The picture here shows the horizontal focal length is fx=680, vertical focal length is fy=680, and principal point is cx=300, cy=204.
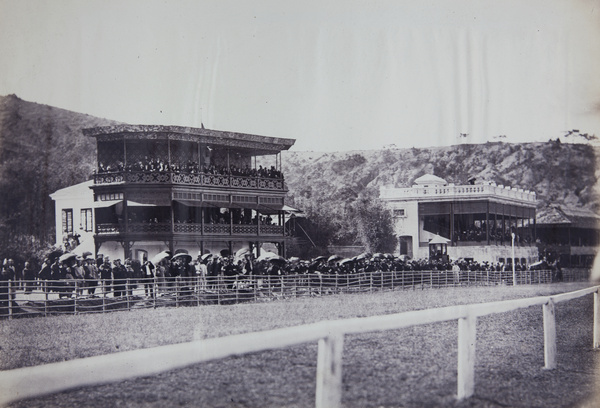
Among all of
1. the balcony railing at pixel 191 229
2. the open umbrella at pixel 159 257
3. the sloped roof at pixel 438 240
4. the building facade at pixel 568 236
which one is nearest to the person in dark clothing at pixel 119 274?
the open umbrella at pixel 159 257

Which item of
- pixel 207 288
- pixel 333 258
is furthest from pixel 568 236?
pixel 207 288

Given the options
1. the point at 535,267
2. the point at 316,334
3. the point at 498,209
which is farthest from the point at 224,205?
the point at 316,334

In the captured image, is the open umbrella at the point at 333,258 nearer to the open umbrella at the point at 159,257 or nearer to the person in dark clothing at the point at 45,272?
the open umbrella at the point at 159,257

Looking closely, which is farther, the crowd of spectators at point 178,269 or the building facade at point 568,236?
the building facade at point 568,236

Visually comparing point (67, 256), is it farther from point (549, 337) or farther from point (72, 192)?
point (549, 337)

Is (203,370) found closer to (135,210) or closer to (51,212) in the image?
(135,210)

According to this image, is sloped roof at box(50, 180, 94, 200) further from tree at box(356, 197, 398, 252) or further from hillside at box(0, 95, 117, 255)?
tree at box(356, 197, 398, 252)
